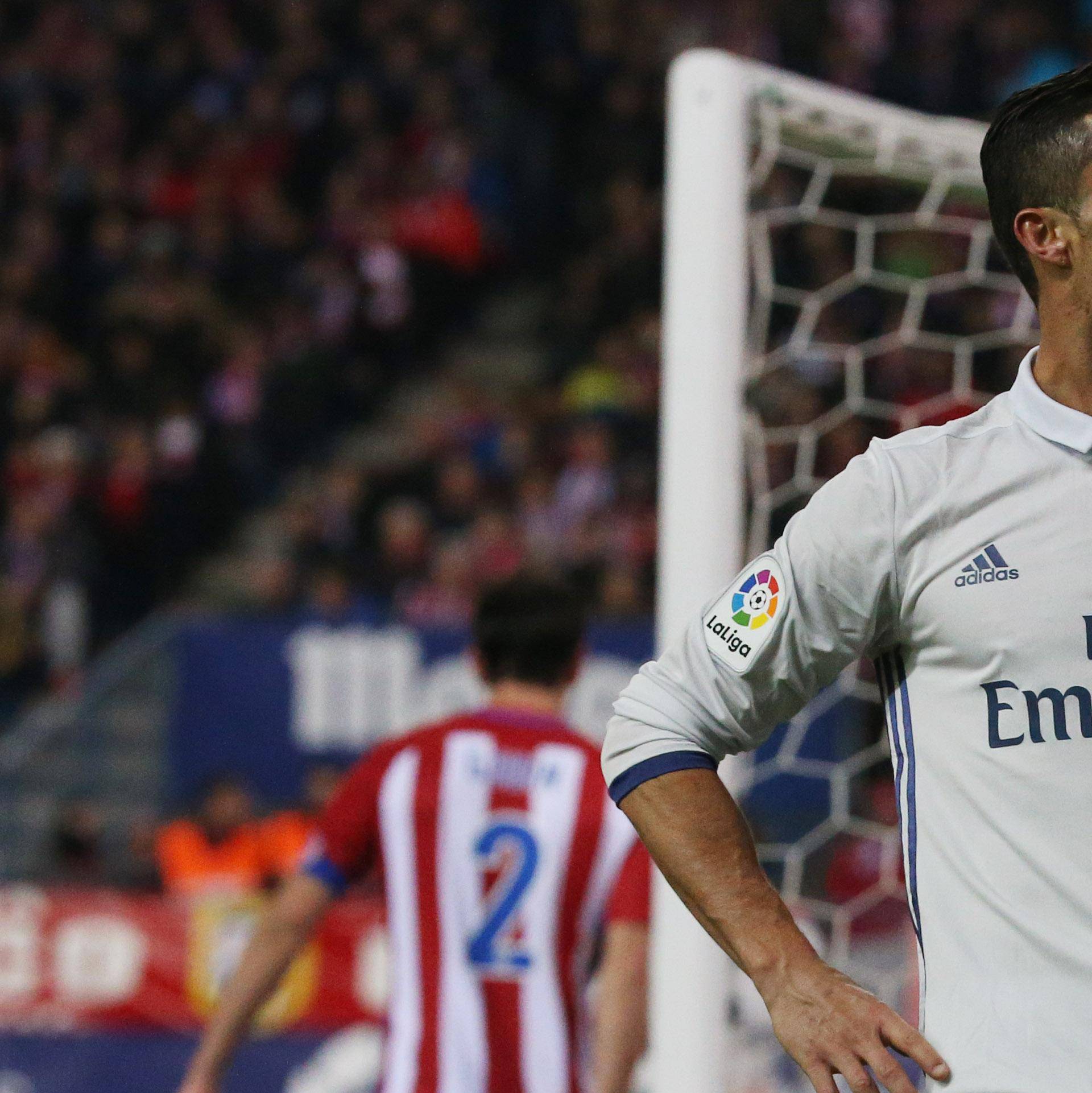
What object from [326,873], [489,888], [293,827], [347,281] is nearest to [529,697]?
[489,888]

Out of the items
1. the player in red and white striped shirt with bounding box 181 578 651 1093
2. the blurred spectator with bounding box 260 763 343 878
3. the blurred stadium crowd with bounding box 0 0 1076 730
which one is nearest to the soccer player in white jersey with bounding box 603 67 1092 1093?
the player in red and white striped shirt with bounding box 181 578 651 1093

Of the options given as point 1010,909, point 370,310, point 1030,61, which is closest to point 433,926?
Answer: point 1010,909

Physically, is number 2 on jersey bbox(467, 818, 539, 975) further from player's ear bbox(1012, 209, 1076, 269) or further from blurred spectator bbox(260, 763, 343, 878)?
blurred spectator bbox(260, 763, 343, 878)

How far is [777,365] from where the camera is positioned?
10.6 ft

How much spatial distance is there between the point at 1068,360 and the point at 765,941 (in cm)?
63

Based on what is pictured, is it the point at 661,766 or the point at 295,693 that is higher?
the point at 661,766

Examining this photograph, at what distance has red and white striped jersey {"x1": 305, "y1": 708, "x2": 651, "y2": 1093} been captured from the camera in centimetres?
307

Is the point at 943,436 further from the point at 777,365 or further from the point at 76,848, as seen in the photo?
the point at 76,848

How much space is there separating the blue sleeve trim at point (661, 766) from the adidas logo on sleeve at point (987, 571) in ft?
0.94

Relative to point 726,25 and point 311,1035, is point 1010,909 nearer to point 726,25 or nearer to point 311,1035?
point 311,1035

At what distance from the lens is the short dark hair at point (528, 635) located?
3209mm

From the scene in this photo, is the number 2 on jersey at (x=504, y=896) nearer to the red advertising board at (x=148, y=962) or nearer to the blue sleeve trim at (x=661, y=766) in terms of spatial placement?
the blue sleeve trim at (x=661, y=766)

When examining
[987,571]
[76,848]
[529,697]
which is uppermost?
[987,571]

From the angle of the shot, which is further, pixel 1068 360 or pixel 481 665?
pixel 481 665
